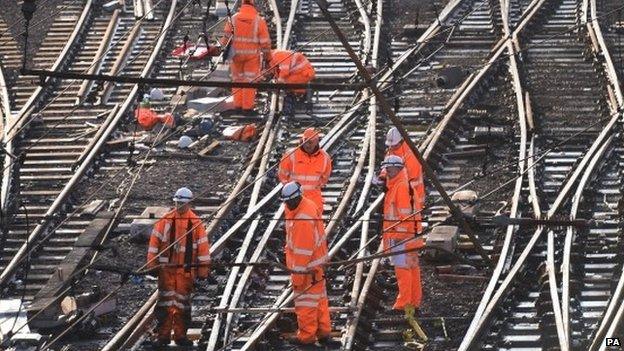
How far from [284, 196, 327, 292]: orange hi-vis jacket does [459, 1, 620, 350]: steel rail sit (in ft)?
5.37

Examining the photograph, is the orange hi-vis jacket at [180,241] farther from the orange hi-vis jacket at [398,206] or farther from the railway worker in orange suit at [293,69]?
the railway worker in orange suit at [293,69]

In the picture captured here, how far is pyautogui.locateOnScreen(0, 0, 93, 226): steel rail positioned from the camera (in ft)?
75.5

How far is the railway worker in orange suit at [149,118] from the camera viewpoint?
25297mm

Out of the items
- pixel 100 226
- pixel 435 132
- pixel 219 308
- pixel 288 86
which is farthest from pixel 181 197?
pixel 435 132

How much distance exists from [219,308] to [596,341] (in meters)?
3.96

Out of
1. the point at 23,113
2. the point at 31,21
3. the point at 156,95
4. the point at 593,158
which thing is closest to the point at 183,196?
the point at 593,158

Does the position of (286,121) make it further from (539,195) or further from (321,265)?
(321,265)

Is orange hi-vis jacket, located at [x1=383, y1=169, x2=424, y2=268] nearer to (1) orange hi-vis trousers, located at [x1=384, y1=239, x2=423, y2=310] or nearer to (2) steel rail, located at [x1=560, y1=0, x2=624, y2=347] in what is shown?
(1) orange hi-vis trousers, located at [x1=384, y1=239, x2=423, y2=310]

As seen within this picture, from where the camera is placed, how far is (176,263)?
60.2ft

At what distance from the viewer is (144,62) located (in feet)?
91.5

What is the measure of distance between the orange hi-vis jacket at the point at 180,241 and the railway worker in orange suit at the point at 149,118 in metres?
6.74

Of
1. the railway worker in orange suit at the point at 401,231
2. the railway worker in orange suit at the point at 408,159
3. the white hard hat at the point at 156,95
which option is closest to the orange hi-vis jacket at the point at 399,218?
the railway worker in orange suit at the point at 401,231

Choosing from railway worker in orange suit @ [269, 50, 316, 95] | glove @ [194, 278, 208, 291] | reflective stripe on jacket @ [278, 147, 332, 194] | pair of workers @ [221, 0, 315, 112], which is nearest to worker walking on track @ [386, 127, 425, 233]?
reflective stripe on jacket @ [278, 147, 332, 194]

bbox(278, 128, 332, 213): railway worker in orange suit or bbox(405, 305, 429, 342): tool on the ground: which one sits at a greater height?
bbox(278, 128, 332, 213): railway worker in orange suit
